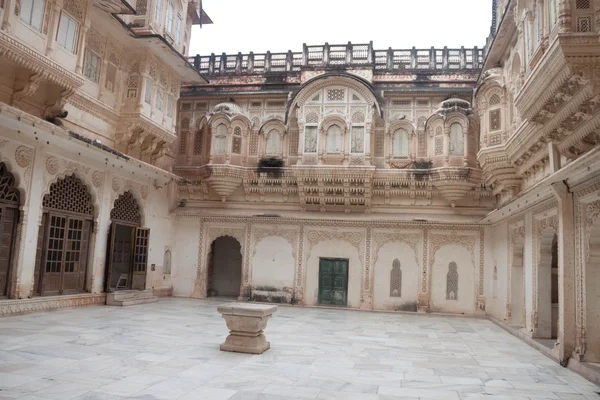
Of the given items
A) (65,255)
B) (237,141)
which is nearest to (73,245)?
(65,255)

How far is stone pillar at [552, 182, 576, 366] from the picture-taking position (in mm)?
7500

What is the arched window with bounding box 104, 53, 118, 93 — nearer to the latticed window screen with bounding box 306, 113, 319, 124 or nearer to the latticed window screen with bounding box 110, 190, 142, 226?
the latticed window screen with bounding box 110, 190, 142, 226

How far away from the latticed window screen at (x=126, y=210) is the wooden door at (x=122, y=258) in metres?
0.23

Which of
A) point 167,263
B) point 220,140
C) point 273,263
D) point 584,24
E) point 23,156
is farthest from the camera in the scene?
point 167,263

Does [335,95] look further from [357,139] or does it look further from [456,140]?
[456,140]

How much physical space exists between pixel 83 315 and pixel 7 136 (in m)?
3.99

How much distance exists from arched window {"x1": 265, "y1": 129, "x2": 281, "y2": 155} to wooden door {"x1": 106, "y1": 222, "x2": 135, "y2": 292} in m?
4.88

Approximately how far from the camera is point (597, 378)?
6309mm

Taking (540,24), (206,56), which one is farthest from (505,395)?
(206,56)

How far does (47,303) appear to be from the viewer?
1070cm

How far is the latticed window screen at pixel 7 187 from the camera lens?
9.77 meters

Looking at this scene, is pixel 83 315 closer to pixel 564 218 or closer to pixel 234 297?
pixel 234 297

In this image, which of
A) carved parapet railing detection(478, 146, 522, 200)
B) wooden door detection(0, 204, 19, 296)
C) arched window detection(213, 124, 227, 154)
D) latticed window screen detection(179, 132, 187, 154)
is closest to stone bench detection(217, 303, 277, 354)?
wooden door detection(0, 204, 19, 296)

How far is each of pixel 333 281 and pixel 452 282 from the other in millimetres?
3660
